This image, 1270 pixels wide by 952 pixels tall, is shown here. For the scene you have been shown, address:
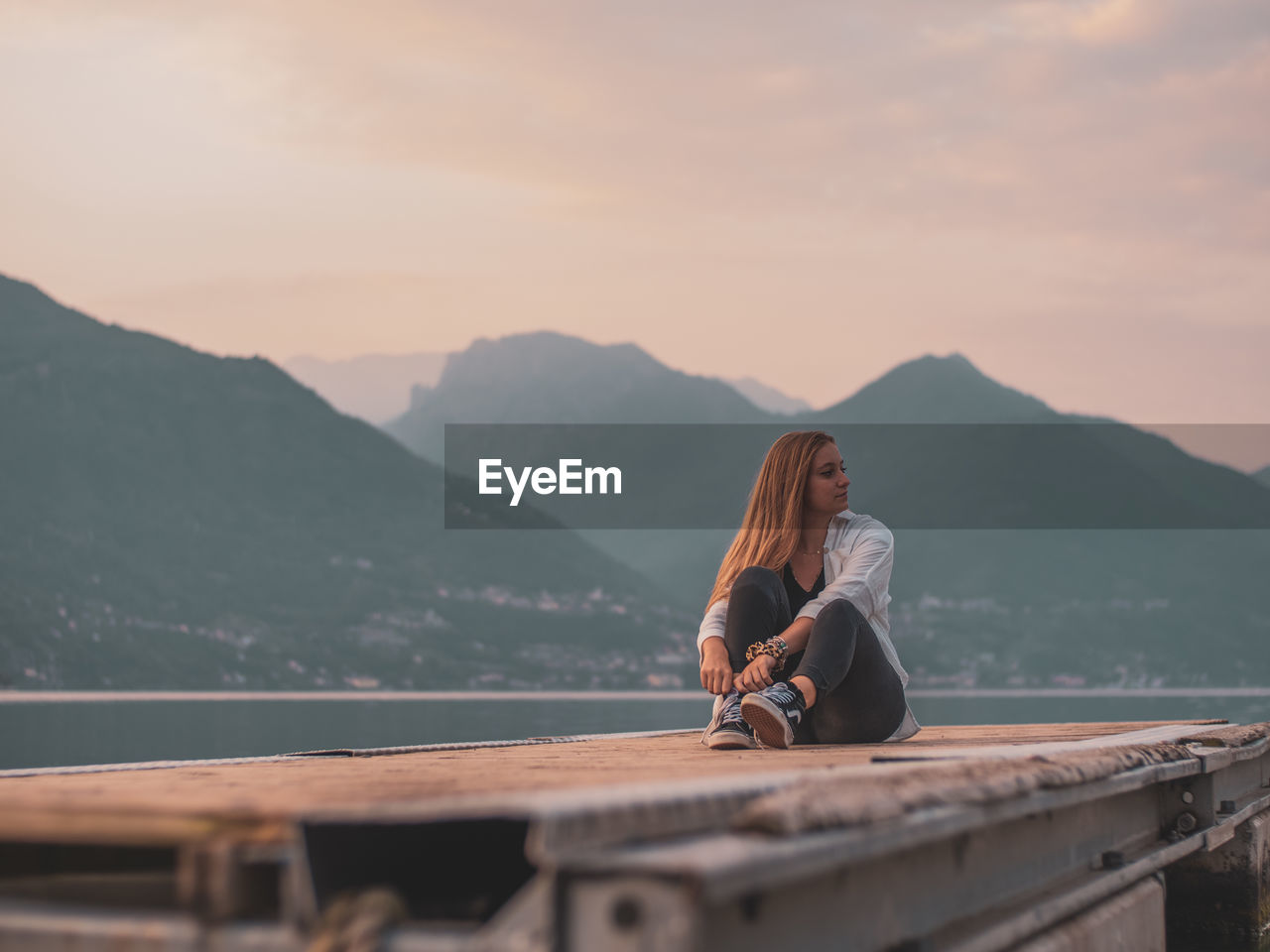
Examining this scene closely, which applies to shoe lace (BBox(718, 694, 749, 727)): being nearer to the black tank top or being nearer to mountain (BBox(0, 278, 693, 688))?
the black tank top

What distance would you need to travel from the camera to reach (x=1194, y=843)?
225 inches

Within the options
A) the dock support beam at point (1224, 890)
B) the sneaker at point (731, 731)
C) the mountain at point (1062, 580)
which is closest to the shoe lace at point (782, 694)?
the sneaker at point (731, 731)

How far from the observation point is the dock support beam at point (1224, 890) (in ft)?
22.1

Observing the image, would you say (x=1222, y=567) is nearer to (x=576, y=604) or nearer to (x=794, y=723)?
(x=576, y=604)

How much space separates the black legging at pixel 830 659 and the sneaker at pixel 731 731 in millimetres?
136

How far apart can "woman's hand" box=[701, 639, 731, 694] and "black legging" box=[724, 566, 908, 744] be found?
39 millimetres

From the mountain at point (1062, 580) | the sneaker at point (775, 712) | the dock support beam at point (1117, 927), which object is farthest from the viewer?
the mountain at point (1062, 580)

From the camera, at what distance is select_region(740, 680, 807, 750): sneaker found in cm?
462

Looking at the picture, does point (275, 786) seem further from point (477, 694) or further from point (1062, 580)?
point (1062, 580)

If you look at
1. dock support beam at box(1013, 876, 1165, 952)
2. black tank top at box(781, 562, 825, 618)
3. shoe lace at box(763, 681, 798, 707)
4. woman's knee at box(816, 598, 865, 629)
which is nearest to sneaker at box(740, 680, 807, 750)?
shoe lace at box(763, 681, 798, 707)

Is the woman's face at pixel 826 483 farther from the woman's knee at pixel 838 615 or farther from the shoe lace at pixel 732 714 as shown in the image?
the shoe lace at pixel 732 714

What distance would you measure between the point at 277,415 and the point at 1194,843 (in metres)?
169

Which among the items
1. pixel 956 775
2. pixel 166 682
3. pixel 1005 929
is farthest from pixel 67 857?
pixel 166 682

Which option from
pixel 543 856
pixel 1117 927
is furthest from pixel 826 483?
pixel 543 856
